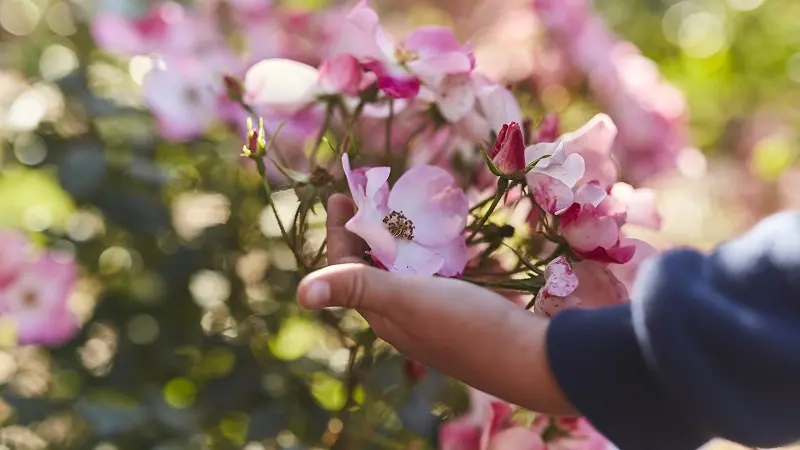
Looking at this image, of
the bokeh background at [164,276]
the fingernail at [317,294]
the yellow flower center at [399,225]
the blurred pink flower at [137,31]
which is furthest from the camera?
the blurred pink flower at [137,31]

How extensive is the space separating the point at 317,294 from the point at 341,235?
0.30 feet

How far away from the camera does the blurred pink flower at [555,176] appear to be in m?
0.47

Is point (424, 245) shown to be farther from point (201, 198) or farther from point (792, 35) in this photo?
point (792, 35)

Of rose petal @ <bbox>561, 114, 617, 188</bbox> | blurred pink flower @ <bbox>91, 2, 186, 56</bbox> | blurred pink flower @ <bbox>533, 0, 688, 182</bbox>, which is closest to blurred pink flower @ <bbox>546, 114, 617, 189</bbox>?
rose petal @ <bbox>561, 114, 617, 188</bbox>

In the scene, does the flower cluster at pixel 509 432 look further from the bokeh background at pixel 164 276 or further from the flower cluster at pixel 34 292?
the flower cluster at pixel 34 292

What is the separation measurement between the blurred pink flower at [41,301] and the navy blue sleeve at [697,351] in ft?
1.76

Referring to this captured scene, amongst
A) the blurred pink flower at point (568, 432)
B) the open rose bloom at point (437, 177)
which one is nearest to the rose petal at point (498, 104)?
the open rose bloom at point (437, 177)

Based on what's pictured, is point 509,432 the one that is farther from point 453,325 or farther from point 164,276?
point 164,276

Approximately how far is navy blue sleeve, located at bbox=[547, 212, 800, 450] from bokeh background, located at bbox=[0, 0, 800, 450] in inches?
8.4

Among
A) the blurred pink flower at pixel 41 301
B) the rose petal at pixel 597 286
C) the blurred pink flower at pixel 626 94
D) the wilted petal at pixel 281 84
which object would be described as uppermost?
the wilted petal at pixel 281 84

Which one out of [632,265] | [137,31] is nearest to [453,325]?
[632,265]

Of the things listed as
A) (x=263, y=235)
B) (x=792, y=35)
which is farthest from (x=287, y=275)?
(x=792, y=35)

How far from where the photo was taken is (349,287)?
1.33 feet

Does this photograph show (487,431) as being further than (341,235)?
Yes
